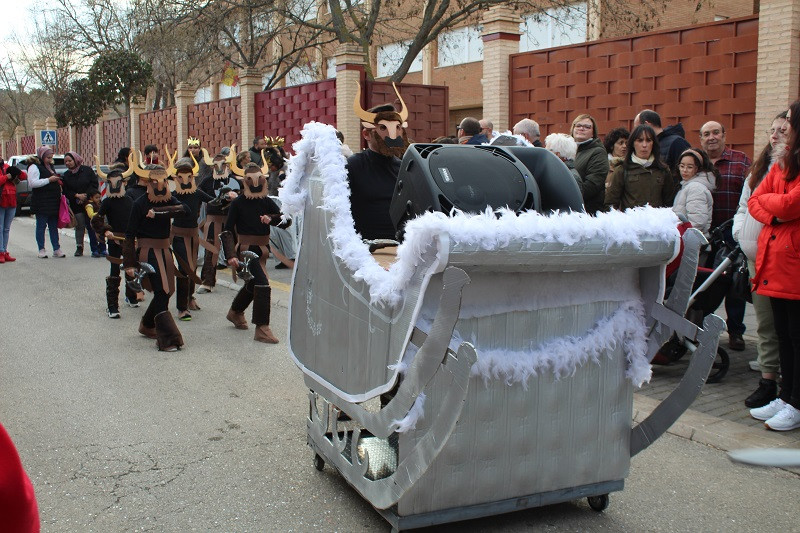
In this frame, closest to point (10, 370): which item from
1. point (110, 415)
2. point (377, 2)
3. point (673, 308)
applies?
point (110, 415)

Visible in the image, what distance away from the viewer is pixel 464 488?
350cm

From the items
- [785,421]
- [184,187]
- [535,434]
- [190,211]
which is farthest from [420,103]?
[535,434]

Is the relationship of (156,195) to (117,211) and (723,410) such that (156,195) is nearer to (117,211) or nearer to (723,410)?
(117,211)

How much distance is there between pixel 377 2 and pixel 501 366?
18597mm

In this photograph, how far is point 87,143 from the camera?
36.9 meters

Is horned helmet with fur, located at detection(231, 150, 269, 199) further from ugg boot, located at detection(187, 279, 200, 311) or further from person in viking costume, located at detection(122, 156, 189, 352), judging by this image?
ugg boot, located at detection(187, 279, 200, 311)

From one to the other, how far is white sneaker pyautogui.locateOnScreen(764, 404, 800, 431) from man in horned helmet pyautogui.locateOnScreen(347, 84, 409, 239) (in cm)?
261

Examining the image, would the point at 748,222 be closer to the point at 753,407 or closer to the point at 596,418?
the point at 753,407

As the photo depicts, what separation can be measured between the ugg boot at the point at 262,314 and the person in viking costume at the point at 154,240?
79 cm

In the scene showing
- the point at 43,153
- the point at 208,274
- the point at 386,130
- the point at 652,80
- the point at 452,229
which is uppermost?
the point at 652,80

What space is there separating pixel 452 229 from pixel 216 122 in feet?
74.7

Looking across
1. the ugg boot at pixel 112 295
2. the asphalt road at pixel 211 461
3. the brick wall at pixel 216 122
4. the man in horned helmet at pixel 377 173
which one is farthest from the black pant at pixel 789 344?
the brick wall at pixel 216 122

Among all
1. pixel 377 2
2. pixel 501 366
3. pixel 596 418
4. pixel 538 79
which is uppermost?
pixel 377 2

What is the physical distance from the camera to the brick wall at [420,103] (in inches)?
708
